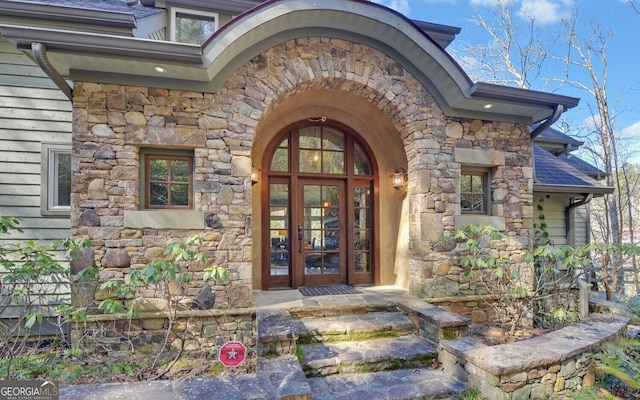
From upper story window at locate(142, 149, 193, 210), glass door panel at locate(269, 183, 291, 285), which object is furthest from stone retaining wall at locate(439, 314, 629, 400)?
upper story window at locate(142, 149, 193, 210)

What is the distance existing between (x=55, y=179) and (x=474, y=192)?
6001 mm

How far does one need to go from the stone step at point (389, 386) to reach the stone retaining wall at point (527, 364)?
184 millimetres

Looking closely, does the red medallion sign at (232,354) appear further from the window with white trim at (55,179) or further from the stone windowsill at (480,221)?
the stone windowsill at (480,221)

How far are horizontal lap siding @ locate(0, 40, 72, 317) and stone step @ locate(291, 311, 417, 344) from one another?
3189mm

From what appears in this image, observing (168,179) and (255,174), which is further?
(255,174)

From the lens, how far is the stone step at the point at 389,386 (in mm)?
2645

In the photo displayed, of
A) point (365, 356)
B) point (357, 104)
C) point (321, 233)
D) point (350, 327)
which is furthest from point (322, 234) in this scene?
point (365, 356)

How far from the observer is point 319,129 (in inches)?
209

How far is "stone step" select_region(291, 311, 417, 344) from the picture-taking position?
3393 millimetres

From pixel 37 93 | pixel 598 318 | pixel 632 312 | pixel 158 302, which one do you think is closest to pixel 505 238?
pixel 598 318

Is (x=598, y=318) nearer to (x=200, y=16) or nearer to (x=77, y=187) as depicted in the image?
(x=77, y=187)

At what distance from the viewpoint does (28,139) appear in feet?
13.3

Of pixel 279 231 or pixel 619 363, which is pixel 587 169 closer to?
pixel 619 363

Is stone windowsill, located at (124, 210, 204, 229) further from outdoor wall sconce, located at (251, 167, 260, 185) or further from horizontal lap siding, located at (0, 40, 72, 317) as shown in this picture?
horizontal lap siding, located at (0, 40, 72, 317)
